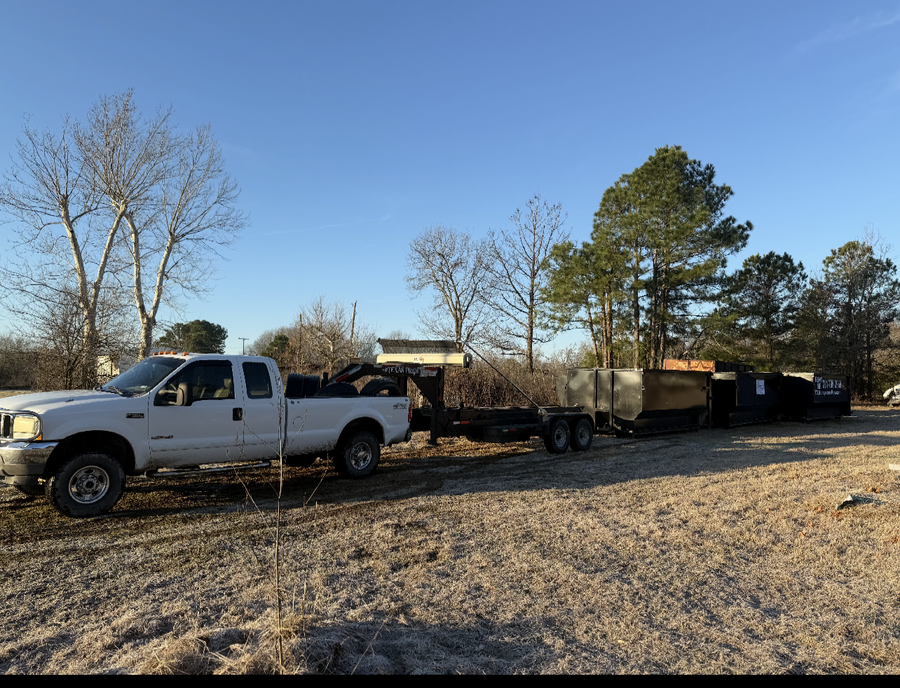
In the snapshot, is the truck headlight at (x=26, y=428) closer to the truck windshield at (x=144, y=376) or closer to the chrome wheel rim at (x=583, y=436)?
the truck windshield at (x=144, y=376)

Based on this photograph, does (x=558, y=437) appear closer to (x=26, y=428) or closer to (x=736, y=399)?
(x=736, y=399)

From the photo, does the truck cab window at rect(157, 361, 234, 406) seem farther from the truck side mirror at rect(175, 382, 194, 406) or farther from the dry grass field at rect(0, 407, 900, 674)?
the dry grass field at rect(0, 407, 900, 674)

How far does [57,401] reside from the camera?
7.26 meters

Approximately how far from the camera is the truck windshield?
798 cm

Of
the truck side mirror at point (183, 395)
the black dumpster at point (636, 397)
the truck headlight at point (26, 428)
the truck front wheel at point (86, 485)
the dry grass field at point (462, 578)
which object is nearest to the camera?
the dry grass field at point (462, 578)

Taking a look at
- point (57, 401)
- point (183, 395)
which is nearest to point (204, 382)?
point (183, 395)

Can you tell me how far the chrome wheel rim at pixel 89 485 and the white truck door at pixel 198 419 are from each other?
0.60 metres

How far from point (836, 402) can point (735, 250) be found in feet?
32.7

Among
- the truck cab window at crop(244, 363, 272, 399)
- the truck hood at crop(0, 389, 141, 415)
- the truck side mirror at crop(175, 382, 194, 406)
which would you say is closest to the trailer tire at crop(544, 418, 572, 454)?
the truck cab window at crop(244, 363, 272, 399)

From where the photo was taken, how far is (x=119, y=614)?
4.39m

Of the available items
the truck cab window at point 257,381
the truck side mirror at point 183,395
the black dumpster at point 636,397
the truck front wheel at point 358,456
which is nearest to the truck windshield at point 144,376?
the truck side mirror at point 183,395

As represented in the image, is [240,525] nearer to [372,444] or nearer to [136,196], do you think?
[372,444]

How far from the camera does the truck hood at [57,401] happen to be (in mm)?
7004

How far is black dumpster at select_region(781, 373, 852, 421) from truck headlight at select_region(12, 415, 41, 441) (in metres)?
23.4
